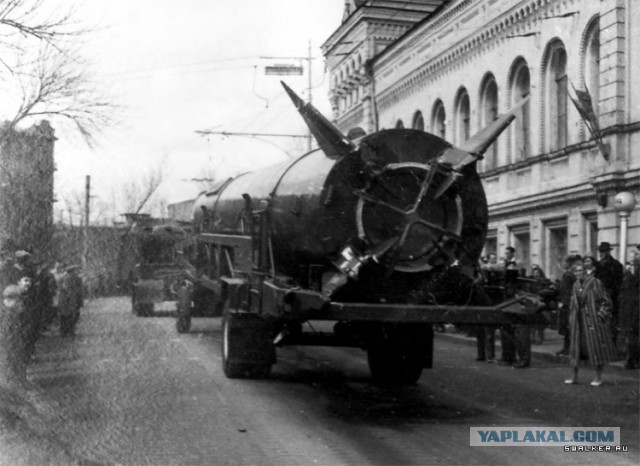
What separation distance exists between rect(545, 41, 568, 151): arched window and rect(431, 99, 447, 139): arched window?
615 centimetres

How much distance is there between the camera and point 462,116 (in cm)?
2592

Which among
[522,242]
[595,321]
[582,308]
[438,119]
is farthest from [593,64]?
[595,321]

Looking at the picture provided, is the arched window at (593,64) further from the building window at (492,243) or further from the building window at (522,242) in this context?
the building window at (492,243)

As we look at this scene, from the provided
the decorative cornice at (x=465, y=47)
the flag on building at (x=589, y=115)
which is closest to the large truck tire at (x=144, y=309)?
the decorative cornice at (x=465, y=47)

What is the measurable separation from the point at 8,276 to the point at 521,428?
553cm

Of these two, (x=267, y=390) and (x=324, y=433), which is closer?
(x=324, y=433)

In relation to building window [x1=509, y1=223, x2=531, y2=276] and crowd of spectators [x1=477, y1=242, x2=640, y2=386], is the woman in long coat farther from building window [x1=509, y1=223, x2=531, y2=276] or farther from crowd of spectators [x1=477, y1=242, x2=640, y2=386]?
Result: building window [x1=509, y1=223, x2=531, y2=276]

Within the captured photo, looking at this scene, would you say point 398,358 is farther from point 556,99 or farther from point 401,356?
point 556,99

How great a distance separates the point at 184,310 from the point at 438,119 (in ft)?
40.1

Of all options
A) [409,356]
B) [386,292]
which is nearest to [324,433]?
[386,292]

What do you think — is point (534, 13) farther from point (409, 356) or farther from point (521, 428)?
point (521, 428)

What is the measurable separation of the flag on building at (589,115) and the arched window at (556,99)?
8.36 ft

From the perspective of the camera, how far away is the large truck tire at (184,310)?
1792cm

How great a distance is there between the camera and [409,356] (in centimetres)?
1122
